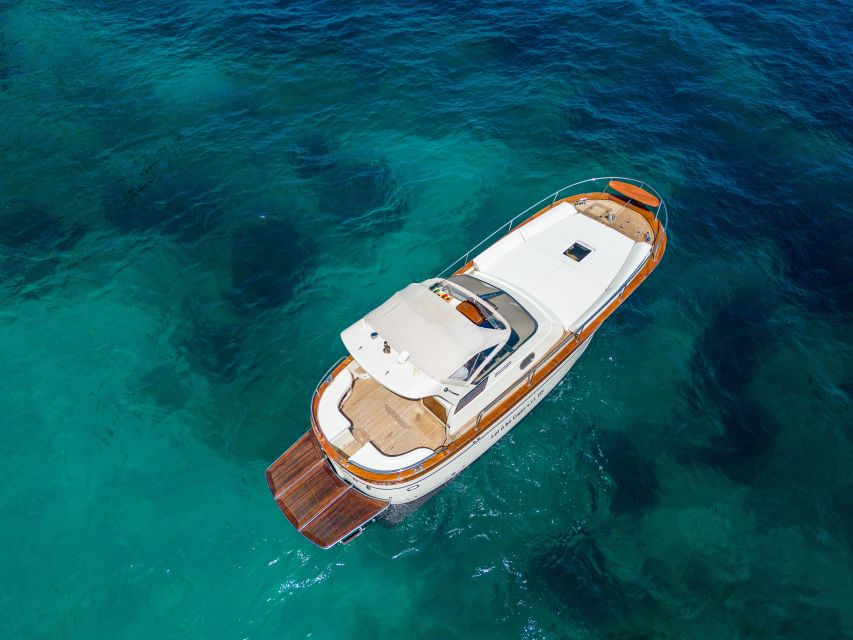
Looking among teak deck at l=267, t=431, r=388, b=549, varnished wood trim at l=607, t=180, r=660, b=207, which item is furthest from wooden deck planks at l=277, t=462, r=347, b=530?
varnished wood trim at l=607, t=180, r=660, b=207

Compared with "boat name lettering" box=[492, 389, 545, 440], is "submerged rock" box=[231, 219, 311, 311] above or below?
above

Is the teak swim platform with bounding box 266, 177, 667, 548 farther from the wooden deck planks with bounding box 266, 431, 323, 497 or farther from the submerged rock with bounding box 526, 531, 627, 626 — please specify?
the submerged rock with bounding box 526, 531, 627, 626

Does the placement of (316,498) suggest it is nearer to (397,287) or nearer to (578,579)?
(578,579)

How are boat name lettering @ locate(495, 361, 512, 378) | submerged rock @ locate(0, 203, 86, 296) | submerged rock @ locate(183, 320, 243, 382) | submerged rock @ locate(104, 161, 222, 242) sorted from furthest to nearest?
submerged rock @ locate(104, 161, 222, 242) → submerged rock @ locate(0, 203, 86, 296) → submerged rock @ locate(183, 320, 243, 382) → boat name lettering @ locate(495, 361, 512, 378)

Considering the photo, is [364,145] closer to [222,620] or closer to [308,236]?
[308,236]

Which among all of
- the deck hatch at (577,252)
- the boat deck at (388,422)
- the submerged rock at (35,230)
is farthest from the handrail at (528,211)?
the submerged rock at (35,230)

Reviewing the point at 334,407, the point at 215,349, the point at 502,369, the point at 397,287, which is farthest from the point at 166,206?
the point at 502,369
